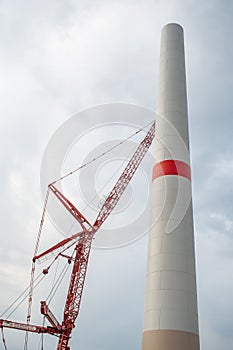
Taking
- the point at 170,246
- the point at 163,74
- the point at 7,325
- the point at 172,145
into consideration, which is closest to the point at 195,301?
the point at 170,246

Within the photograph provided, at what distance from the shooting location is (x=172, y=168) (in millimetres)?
21797

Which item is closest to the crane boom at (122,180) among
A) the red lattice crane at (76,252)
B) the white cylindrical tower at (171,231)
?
the red lattice crane at (76,252)

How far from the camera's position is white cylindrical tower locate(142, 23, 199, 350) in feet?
58.0

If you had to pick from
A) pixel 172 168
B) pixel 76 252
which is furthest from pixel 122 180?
pixel 172 168

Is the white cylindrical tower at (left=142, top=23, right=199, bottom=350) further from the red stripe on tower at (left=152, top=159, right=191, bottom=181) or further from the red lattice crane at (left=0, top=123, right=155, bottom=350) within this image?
the red lattice crane at (left=0, top=123, right=155, bottom=350)

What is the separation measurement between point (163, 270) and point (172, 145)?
25.7 feet

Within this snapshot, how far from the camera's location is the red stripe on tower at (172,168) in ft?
71.4

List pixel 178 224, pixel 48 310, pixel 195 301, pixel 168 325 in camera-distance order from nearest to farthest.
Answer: pixel 168 325 < pixel 195 301 < pixel 178 224 < pixel 48 310

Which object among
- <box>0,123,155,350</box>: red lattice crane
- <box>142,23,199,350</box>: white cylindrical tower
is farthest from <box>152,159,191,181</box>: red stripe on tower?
<box>0,123,155,350</box>: red lattice crane

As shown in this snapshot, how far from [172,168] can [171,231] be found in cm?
397

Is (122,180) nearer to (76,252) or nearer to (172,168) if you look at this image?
(76,252)

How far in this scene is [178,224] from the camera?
20.2 meters

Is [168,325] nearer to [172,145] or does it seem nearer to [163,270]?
[163,270]

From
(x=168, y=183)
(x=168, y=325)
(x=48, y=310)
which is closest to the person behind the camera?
(x=168, y=325)
